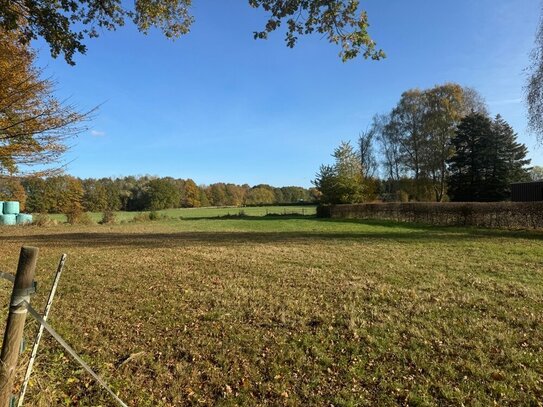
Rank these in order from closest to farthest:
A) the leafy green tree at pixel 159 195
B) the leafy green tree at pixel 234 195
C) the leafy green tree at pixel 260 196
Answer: the leafy green tree at pixel 159 195 → the leafy green tree at pixel 260 196 → the leafy green tree at pixel 234 195

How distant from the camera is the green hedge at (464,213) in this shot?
19172 mm

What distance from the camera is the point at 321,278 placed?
7902 millimetres

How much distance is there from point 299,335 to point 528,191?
28.7 m

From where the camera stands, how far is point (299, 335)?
4.64 metres

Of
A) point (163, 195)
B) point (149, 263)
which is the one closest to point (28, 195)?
point (163, 195)

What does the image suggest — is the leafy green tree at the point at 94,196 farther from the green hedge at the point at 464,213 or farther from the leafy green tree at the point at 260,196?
the green hedge at the point at 464,213

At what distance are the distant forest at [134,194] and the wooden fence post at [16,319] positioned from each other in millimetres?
32720

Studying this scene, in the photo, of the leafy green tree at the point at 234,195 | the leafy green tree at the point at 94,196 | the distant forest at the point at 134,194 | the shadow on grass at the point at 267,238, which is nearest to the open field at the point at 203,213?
the distant forest at the point at 134,194

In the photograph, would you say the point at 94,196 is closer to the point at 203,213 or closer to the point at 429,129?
the point at 203,213

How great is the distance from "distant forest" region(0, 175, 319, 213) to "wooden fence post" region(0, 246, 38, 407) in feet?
107

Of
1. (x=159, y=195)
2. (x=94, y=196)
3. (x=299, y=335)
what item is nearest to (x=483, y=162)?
(x=299, y=335)

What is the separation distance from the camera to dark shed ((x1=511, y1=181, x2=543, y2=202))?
83.3 ft

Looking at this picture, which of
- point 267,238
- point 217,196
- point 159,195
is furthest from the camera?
point 217,196

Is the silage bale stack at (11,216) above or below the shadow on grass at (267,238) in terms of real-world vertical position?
above
